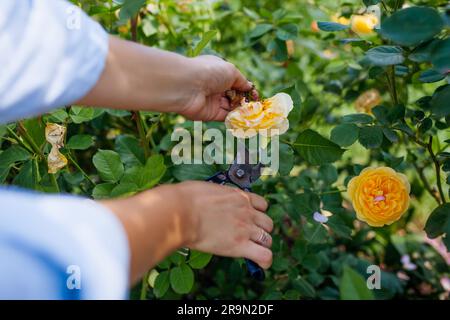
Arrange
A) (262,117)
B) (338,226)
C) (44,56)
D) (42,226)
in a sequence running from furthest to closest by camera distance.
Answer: (338,226) < (262,117) < (44,56) < (42,226)

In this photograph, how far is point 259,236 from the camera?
3.00 feet

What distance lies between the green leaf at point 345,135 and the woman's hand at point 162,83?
19cm

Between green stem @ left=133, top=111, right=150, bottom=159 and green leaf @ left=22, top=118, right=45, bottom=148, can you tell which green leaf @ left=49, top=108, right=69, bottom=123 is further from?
green stem @ left=133, top=111, right=150, bottom=159

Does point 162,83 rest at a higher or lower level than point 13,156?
higher

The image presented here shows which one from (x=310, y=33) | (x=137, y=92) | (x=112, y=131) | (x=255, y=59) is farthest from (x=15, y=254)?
(x=255, y=59)

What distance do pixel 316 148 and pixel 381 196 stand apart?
0.49 ft

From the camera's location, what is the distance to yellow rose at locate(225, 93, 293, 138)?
100 centimetres

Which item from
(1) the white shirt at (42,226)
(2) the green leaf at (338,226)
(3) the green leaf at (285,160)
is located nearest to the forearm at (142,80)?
(1) the white shirt at (42,226)

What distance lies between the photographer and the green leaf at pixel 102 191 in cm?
106

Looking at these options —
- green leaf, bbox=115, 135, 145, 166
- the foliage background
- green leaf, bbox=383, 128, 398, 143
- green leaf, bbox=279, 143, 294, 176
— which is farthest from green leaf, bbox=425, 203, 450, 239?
green leaf, bbox=115, 135, 145, 166

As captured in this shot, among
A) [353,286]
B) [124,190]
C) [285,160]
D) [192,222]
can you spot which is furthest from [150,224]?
[285,160]

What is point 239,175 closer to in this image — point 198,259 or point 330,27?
point 198,259

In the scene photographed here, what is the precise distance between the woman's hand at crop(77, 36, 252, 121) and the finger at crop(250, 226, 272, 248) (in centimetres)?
25

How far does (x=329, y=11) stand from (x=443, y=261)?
84 centimetres
